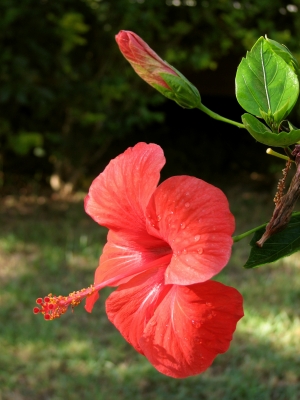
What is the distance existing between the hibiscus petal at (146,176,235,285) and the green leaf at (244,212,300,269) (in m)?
0.07

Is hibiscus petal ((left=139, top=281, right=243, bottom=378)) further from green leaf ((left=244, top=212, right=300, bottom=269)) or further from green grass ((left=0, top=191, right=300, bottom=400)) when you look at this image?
green grass ((left=0, top=191, right=300, bottom=400))

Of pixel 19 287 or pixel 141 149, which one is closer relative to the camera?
pixel 141 149

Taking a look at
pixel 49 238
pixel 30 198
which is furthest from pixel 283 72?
pixel 30 198

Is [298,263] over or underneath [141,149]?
underneath

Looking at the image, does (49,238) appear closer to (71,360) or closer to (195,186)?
(71,360)

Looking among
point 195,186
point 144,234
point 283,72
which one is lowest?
point 144,234

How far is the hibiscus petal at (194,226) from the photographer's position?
0.50m

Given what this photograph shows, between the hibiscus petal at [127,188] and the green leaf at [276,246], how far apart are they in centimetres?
12

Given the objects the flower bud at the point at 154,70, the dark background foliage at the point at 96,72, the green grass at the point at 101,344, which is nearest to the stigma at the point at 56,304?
the flower bud at the point at 154,70

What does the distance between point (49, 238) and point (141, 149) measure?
12.2 ft

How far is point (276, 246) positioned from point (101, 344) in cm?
236

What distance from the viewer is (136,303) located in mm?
605

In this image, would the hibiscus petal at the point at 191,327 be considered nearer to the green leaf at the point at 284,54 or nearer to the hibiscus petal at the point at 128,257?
the hibiscus petal at the point at 128,257

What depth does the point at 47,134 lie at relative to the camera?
464 cm
